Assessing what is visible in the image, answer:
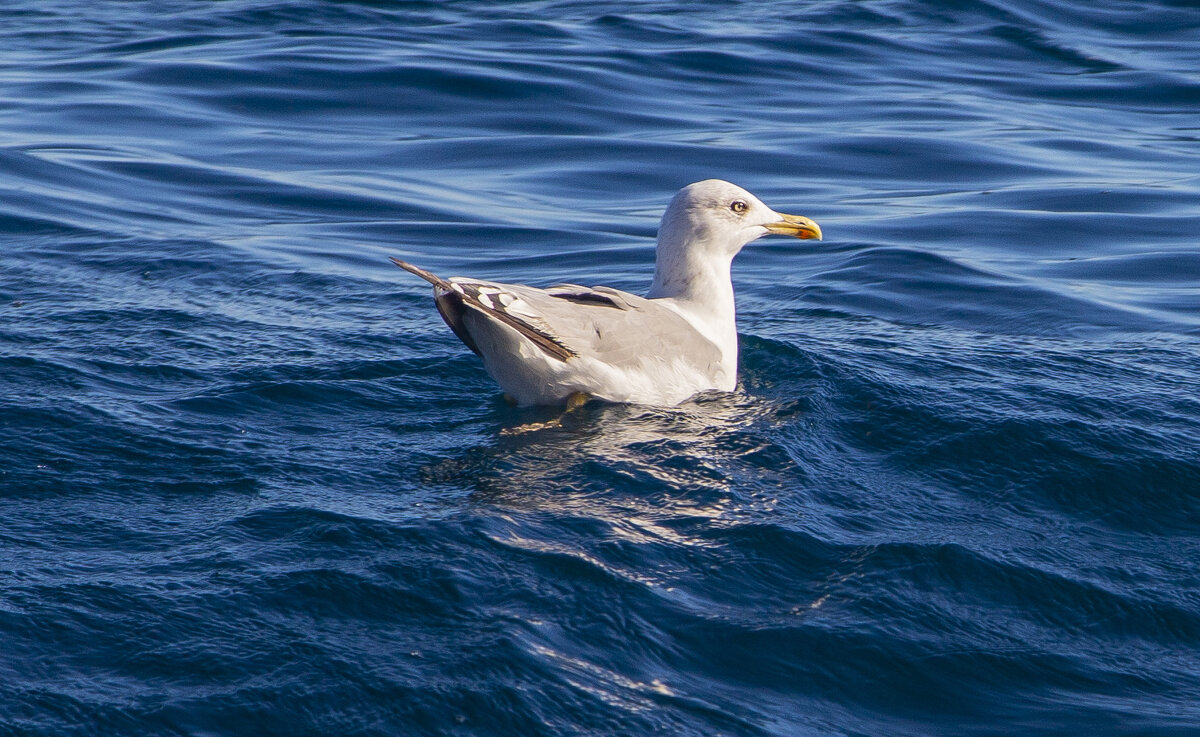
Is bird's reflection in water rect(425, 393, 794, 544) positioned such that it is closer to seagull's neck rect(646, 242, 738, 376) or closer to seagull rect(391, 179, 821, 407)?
seagull rect(391, 179, 821, 407)

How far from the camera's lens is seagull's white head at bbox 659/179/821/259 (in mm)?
7051

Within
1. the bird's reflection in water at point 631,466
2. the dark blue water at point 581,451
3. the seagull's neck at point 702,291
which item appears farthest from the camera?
the seagull's neck at point 702,291

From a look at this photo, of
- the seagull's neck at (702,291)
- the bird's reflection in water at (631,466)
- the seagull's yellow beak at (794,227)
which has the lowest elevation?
the bird's reflection in water at (631,466)

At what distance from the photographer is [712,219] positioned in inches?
278

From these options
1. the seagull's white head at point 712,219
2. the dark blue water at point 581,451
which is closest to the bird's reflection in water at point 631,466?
the dark blue water at point 581,451

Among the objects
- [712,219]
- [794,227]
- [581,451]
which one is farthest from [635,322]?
[794,227]

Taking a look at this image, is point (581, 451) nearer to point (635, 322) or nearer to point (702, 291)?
point (635, 322)

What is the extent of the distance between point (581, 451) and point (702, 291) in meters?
1.75

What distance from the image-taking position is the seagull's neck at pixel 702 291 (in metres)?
6.93

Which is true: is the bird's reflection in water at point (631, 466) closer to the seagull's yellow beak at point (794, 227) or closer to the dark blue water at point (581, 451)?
the dark blue water at point (581, 451)

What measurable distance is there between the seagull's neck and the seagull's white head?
0.04m

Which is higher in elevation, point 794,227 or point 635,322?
point 794,227

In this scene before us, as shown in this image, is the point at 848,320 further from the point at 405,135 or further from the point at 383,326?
the point at 405,135

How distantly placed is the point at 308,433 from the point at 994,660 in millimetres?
2921
